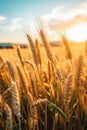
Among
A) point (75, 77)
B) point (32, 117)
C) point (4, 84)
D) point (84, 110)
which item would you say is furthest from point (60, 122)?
point (4, 84)

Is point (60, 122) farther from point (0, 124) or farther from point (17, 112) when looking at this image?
point (17, 112)

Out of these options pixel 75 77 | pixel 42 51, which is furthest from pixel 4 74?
pixel 75 77

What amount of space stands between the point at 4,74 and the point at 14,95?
4.93 ft

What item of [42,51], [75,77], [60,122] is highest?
[42,51]

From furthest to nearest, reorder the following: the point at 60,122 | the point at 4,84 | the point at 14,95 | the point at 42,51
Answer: the point at 4,84
the point at 42,51
the point at 60,122
the point at 14,95

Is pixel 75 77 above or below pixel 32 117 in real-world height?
above

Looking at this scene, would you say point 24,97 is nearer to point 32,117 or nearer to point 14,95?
point 32,117

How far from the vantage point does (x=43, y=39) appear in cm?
180

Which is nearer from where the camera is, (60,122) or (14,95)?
(14,95)

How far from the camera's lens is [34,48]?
1.77m

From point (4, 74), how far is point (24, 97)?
2.33 feet

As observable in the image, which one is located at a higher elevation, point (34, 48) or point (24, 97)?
point (34, 48)

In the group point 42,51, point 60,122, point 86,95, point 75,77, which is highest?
point 42,51

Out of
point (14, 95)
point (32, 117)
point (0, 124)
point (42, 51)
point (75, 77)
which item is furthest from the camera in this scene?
point (42, 51)
